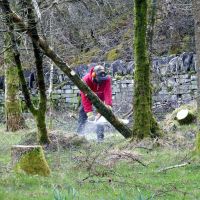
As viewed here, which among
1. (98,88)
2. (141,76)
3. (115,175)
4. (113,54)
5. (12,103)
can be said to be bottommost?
(115,175)

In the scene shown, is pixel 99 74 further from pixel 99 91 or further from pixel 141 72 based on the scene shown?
pixel 141 72

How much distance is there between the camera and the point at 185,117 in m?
15.3

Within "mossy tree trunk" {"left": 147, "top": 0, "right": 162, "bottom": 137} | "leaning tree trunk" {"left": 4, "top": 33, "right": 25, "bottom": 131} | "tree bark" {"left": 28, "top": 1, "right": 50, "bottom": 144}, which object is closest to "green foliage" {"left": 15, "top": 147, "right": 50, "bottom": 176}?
"tree bark" {"left": 28, "top": 1, "right": 50, "bottom": 144}

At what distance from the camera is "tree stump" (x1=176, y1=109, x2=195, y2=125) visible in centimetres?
1529

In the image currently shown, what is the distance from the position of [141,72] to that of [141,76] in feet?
0.27

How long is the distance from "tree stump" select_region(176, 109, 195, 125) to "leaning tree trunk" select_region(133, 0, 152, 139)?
156 inches

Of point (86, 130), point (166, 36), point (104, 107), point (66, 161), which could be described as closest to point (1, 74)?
point (166, 36)

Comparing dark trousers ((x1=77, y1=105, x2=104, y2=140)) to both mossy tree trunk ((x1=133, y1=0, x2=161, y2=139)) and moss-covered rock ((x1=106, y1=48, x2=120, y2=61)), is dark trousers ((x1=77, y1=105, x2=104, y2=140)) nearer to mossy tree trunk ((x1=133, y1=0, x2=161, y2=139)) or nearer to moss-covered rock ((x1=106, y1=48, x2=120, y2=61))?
mossy tree trunk ((x1=133, y1=0, x2=161, y2=139))

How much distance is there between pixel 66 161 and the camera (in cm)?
968

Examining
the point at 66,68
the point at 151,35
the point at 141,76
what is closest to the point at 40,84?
the point at 66,68

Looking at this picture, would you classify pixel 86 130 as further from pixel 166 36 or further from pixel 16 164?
pixel 166 36

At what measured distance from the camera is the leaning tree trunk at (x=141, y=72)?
11.4 meters

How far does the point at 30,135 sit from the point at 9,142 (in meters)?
1.20

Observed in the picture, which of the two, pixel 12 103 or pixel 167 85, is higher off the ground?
pixel 167 85
